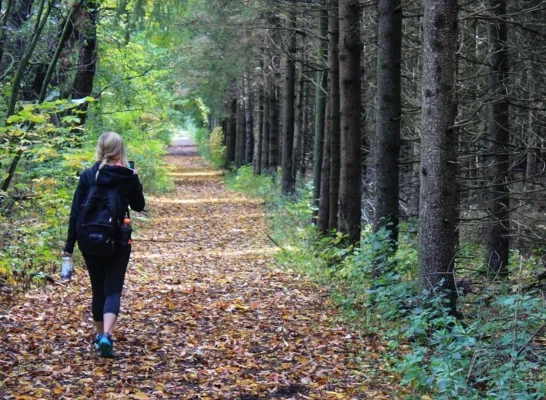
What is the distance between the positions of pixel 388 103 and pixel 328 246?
179 inches

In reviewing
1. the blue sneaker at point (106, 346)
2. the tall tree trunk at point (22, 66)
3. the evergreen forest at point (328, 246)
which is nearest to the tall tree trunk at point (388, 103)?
the evergreen forest at point (328, 246)

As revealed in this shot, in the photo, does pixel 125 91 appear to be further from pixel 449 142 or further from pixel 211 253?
pixel 449 142

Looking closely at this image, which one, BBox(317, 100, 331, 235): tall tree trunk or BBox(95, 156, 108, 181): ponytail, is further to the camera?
BBox(317, 100, 331, 235): tall tree trunk

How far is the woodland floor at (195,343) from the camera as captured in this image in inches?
230

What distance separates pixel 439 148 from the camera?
684cm

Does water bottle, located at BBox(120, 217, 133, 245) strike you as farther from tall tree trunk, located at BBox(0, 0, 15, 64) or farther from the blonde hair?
tall tree trunk, located at BBox(0, 0, 15, 64)

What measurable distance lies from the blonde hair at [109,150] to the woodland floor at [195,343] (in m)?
1.81

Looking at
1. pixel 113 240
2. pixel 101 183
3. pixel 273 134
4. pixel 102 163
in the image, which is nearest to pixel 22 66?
pixel 102 163

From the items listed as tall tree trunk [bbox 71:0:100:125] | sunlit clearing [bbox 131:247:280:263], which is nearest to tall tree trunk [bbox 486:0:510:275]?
sunlit clearing [bbox 131:247:280:263]

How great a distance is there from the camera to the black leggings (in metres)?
6.75

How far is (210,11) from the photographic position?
19328 mm

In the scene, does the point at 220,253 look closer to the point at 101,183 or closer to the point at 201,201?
the point at 101,183

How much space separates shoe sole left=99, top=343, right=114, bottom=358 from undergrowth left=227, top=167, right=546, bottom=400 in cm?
252

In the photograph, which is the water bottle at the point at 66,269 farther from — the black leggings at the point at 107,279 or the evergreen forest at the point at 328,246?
the evergreen forest at the point at 328,246
